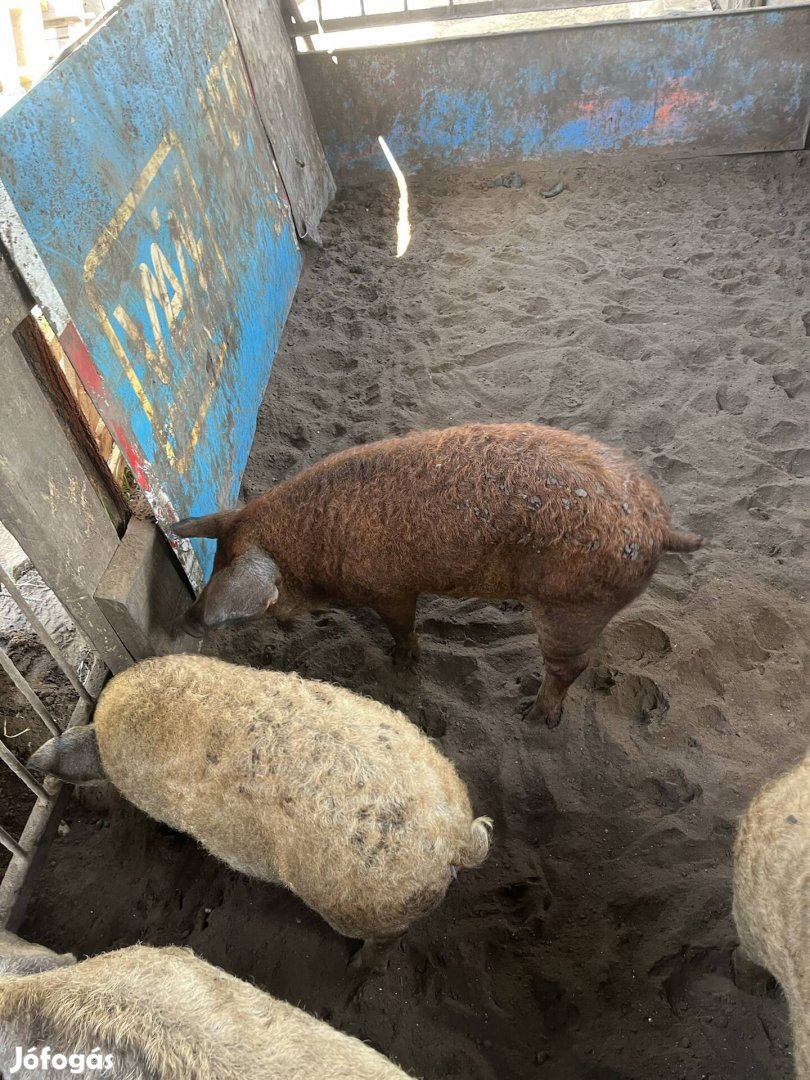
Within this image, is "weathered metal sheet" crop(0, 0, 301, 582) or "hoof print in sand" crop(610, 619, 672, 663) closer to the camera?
"weathered metal sheet" crop(0, 0, 301, 582)

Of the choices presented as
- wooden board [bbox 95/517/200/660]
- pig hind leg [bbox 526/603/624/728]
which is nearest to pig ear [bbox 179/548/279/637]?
wooden board [bbox 95/517/200/660]

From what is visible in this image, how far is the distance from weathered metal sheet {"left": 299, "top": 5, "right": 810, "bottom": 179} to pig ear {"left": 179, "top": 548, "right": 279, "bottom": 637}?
552 centimetres

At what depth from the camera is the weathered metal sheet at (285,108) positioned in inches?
208

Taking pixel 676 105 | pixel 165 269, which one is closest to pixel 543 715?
pixel 165 269

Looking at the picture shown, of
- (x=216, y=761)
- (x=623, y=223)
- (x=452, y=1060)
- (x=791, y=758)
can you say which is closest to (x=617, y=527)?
(x=791, y=758)

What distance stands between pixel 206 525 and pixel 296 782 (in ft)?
5.00

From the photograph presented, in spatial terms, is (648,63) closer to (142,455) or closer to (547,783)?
(142,455)

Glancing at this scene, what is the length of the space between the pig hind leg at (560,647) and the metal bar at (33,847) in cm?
197

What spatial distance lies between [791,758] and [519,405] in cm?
264

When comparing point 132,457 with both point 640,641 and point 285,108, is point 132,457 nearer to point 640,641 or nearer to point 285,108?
point 640,641

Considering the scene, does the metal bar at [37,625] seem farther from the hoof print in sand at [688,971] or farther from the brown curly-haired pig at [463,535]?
the hoof print in sand at [688,971]

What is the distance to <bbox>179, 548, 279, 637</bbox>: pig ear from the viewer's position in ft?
9.40

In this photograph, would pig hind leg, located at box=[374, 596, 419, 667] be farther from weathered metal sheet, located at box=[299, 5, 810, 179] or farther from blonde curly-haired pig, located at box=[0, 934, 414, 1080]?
weathered metal sheet, located at box=[299, 5, 810, 179]

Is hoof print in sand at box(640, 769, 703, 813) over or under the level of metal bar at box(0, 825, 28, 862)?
under
